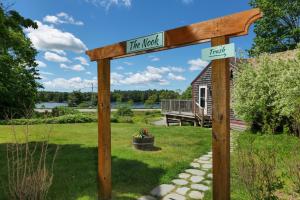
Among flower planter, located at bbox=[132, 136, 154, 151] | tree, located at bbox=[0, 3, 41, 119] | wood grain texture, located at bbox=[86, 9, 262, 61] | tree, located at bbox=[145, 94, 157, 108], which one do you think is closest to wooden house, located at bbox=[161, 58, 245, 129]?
flower planter, located at bbox=[132, 136, 154, 151]

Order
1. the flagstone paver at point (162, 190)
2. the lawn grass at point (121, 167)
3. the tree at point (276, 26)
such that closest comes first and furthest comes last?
the flagstone paver at point (162, 190)
the lawn grass at point (121, 167)
the tree at point (276, 26)

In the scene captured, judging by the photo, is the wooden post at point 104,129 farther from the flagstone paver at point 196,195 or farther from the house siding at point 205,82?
the house siding at point 205,82

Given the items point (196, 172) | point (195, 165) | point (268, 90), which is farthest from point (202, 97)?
point (196, 172)

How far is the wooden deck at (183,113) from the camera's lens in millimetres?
16562

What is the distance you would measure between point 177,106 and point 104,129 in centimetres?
1522

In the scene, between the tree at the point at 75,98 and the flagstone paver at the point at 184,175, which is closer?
the flagstone paver at the point at 184,175

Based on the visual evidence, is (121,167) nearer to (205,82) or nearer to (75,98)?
(205,82)

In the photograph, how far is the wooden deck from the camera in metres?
16.6

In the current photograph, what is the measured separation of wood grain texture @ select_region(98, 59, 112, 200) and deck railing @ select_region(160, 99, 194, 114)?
14103mm

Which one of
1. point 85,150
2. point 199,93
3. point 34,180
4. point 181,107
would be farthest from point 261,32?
point 34,180

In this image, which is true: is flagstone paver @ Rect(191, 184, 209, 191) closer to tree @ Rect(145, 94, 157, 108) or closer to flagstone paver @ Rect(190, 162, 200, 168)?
flagstone paver @ Rect(190, 162, 200, 168)

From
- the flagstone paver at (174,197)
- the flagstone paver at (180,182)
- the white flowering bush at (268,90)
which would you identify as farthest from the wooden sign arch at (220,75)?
the white flowering bush at (268,90)

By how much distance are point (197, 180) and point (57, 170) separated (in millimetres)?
3021

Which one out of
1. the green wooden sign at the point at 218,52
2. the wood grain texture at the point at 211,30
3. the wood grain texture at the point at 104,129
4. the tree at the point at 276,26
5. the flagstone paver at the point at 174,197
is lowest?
the flagstone paver at the point at 174,197
